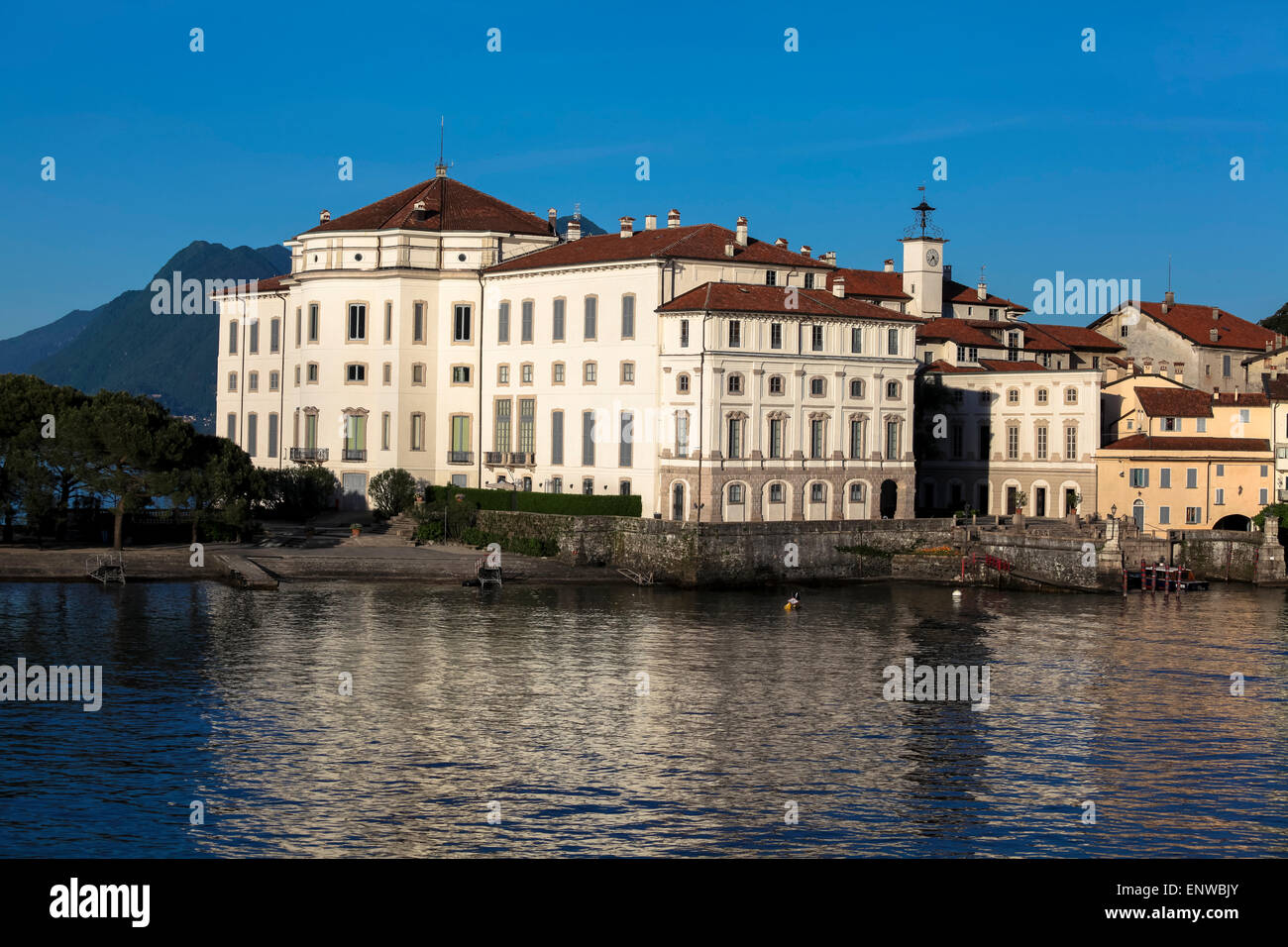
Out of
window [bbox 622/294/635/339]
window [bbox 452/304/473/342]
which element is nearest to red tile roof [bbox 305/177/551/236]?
window [bbox 452/304/473/342]

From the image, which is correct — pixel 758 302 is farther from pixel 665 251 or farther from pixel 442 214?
pixel 442 214

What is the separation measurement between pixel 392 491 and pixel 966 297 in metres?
47.5

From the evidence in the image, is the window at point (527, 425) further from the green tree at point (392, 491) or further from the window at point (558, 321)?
the green tree at point (392, 491)

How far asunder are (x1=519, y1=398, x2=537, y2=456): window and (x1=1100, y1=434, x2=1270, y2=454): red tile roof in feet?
111

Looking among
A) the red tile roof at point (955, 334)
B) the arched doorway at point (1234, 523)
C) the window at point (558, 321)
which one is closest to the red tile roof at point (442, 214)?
the window at point (558, 321)

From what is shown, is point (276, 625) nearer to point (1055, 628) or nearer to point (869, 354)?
point (1055, 628)

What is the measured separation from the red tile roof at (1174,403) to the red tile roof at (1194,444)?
5.60 feet

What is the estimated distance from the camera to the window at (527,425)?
280ft

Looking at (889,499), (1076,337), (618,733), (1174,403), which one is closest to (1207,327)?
(1076,337)

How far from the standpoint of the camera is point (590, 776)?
33531 mm

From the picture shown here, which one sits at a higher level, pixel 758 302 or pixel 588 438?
pixel 758 302

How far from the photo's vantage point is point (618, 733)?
38406 millimetres
